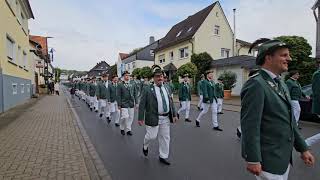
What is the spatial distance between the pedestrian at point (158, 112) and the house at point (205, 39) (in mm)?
28772

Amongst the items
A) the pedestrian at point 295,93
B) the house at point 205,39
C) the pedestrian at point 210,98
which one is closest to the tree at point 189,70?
the house at point 205,39

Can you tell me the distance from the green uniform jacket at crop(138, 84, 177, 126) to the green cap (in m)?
3.69

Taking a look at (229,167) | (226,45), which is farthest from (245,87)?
(226,45)

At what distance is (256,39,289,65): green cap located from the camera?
113 inches

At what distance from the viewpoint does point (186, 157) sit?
6848 millimetres

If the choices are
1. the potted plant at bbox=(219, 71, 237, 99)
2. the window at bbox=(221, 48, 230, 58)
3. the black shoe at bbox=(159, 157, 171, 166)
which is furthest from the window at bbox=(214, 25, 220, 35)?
the black shoe at bbox=(159, 157, 171, 166)

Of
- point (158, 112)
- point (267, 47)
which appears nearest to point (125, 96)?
point (158, 112)

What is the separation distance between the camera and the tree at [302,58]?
19812 millimetres

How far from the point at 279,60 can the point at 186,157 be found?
14.1ft

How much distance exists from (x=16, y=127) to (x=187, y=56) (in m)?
26.5

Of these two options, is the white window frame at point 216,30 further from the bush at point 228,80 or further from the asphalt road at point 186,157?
the asphalt road at point 186,157

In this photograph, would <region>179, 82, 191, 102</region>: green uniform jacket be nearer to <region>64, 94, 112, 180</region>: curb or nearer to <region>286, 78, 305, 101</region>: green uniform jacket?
<region>286, 78, 305, 101</region>: green uniform jacket

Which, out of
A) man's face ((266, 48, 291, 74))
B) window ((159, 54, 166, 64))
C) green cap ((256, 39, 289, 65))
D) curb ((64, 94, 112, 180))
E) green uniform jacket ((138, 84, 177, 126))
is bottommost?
curb ((64, 94, 112, 180))

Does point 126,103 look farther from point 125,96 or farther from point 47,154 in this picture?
point 47,154
